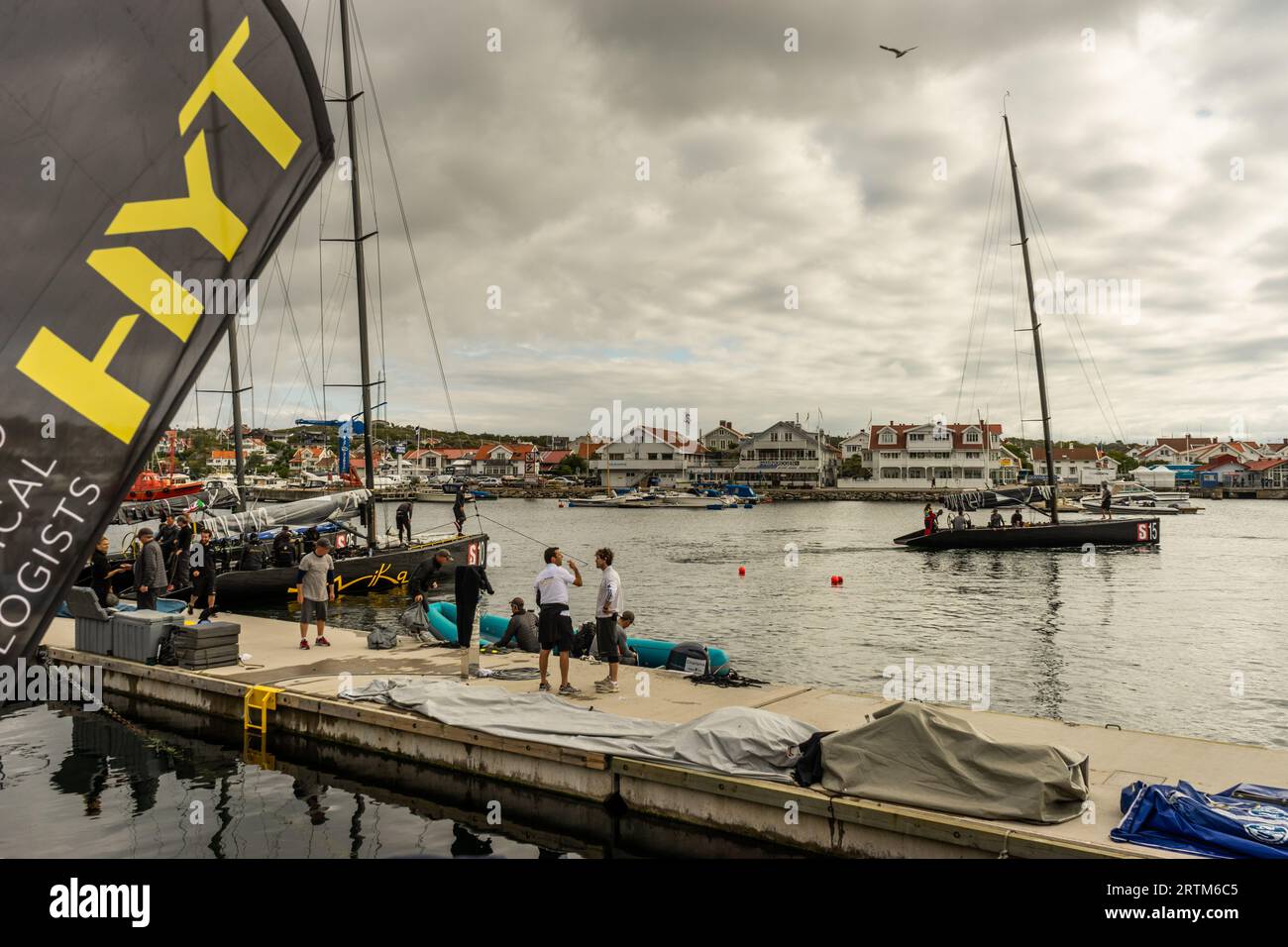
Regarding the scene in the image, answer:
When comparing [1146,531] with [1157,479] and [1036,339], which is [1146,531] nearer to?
[1036,339]

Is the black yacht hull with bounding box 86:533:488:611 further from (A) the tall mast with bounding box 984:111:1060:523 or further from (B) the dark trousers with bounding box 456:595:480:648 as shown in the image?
(A) the tall mast with bounding box 984:111:1060:523

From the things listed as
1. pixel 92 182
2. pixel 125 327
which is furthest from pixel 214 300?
pixel 92 182

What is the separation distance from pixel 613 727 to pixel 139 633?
1013 cm

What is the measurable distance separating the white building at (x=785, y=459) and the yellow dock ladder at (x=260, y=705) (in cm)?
11496

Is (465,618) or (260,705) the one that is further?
(465,618)

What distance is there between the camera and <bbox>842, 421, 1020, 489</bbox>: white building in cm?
11594

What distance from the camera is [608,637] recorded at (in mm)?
12805

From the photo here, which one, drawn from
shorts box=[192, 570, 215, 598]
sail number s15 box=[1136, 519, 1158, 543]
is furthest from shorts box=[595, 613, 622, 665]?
sail number s15 box=[1136, 519, 1158, 543]

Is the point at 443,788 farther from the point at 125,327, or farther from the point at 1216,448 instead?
the point at 1216,448

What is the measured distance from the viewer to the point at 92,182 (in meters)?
3.07

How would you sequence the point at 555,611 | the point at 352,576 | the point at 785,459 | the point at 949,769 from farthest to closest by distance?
1. the point at 785,459
2. the point at 352,576
3. the point at 555,611
4. the point at 949,769

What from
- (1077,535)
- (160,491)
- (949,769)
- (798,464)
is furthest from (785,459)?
(949,769)
